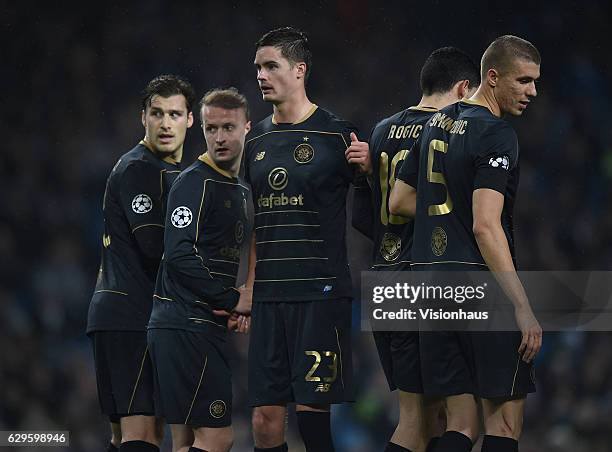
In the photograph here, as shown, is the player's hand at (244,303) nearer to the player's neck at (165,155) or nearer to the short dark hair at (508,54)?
the player's neck at (165,155)

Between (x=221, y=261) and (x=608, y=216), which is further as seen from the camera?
(x=608, y=216)

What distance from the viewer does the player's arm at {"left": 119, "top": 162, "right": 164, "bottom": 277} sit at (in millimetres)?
5289

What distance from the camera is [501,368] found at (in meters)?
4.27

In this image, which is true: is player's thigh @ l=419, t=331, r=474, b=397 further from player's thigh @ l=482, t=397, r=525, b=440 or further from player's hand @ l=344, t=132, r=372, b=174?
player's hand @ l=344, t=132, r=372, b=174

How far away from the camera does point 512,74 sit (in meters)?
4.42

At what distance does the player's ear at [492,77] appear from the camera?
4.45 meters

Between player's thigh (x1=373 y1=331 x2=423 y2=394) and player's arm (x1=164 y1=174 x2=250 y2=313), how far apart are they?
680 mm

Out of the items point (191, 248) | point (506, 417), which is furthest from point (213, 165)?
point (506, 417)

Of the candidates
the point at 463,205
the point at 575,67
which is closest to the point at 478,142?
the point at 463,205

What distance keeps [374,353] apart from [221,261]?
369cm

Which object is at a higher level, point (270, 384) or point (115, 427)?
point (270, 384)

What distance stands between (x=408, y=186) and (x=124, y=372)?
1668mm

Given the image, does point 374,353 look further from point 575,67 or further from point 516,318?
point 516,318

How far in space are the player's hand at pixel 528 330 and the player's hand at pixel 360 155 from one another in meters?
1.04
